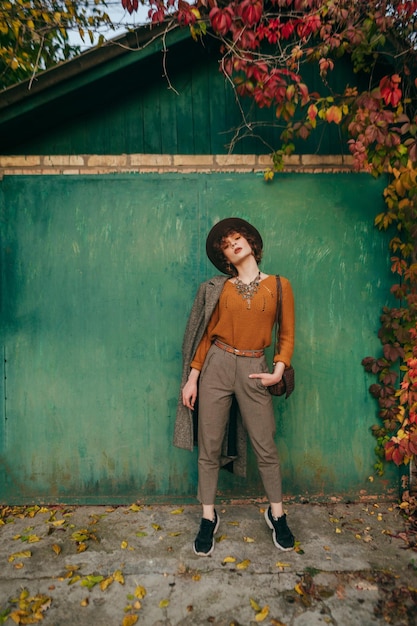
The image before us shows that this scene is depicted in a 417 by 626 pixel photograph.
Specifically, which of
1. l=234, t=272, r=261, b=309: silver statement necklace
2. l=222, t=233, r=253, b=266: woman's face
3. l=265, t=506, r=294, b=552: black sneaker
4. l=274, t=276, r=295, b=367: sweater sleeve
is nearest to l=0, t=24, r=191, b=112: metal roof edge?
l=222, t=233, r=253, b=266: woman's face

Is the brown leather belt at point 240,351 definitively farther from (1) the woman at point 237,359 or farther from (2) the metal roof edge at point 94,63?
(2) the metal roof edge at point 94,63

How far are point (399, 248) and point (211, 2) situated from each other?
2267 millimetres

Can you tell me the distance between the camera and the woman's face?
2.93 meters

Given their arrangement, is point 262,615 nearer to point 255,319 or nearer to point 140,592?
point 140,592

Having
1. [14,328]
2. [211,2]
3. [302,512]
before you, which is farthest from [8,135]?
[302,512]

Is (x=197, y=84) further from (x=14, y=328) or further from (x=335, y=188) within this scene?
(x=14, y=328)

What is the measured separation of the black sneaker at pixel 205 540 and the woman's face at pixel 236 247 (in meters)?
1.82

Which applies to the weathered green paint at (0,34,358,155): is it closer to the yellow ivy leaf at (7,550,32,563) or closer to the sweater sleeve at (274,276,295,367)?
the sweater sleeve at (274,276,295,367)

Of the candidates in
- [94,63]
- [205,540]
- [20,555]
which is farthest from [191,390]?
[94,63]

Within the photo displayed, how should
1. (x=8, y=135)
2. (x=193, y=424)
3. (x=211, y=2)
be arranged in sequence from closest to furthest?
(x=211, y=2) → (x=193, y=424) → (x=8, y=135)

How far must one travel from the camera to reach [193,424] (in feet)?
10.4

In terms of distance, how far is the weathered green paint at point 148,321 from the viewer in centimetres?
359

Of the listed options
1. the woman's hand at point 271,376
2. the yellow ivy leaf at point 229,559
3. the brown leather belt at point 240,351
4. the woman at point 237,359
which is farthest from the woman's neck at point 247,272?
the yellow ivy leaf at point 229,559

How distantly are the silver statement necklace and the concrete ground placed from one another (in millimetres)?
1723
